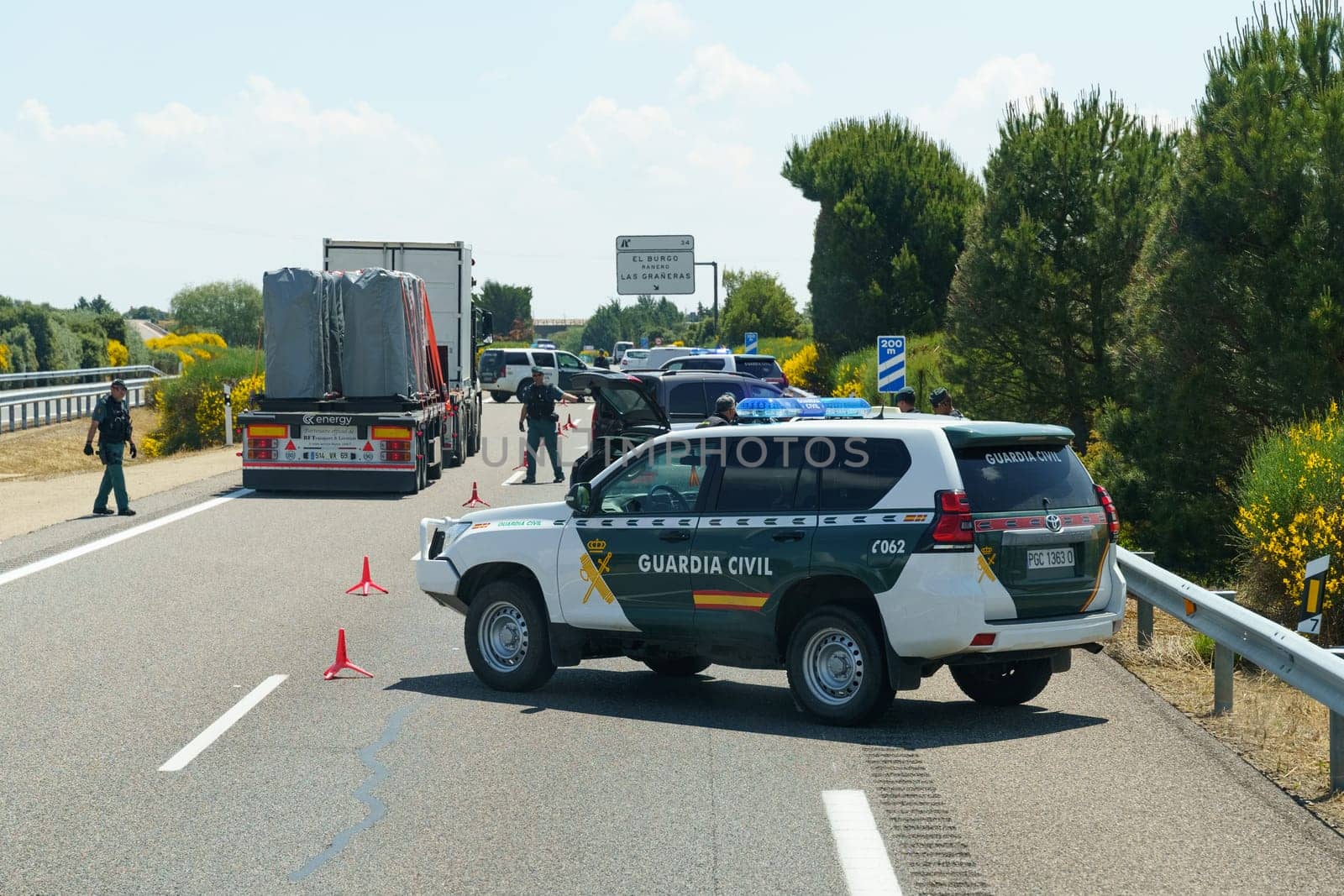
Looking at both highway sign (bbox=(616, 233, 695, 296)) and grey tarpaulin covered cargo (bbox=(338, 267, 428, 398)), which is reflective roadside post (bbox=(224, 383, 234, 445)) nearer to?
grey tarpaulin covered cargo (bbox=(338, 267, 428, 398))

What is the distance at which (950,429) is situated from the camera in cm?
880

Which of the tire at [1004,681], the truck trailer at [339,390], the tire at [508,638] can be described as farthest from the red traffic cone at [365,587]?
the truck trailer at [339,390]

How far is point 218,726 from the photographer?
349 inches

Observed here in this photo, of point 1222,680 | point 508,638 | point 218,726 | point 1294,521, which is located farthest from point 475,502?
point 1222,680

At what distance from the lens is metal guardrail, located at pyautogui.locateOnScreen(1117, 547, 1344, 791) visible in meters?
7.36

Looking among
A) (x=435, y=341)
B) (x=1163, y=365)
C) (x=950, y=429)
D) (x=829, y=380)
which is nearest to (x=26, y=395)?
(x=435, y=341)

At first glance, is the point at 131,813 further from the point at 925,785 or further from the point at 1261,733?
the point at 1261,733

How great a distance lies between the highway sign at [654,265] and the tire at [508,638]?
39892 mm

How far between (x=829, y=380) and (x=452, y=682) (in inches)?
1548

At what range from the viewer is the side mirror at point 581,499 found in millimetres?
9859

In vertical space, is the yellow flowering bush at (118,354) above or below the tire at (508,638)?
above

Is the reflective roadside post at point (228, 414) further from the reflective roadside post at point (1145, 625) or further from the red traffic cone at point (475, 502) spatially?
the reflective roadside post at point (1145, 625)

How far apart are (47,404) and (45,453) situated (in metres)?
7.86

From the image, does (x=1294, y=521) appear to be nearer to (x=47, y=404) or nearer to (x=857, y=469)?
(x=857, y=469)
